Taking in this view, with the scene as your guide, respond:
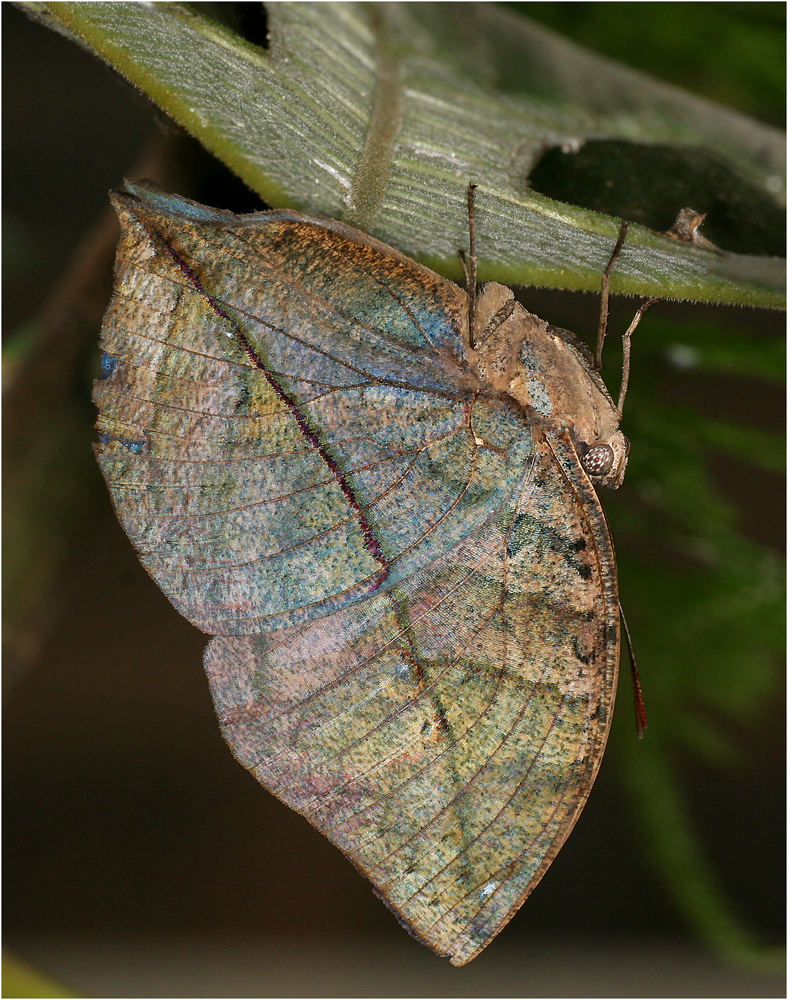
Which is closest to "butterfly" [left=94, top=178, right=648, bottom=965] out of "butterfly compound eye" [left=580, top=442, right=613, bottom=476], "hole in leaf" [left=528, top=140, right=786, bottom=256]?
"butterfly compound eye" [left=580, top=442, right=613, bottom=476]

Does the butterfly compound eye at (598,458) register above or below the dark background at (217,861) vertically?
above

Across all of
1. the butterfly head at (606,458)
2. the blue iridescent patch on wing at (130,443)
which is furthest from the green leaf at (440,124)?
the blue iridescent patch on wing at (130,443)

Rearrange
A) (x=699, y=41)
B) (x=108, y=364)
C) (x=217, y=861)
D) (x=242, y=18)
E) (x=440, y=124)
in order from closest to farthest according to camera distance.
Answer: (x=440, y=124) → (x=242, y=18) → (x=108, y=364) → (x=699, y=41) → (x=217, y=861)

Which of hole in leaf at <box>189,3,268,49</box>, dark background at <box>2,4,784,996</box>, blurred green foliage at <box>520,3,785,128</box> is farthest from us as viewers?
dark background at <box>2,4,784,996</box>

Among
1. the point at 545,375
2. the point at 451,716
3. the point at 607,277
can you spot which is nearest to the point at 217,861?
the point at 451,716

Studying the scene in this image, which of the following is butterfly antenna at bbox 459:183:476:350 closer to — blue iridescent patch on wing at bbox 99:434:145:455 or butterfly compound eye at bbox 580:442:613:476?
butterfly compound eye at bbox 580:442:613:476

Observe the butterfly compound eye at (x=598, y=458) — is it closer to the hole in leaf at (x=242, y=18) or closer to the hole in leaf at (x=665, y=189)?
the hole in leaf at (x=665, y=189)

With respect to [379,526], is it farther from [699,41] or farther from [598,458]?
[699,41]
